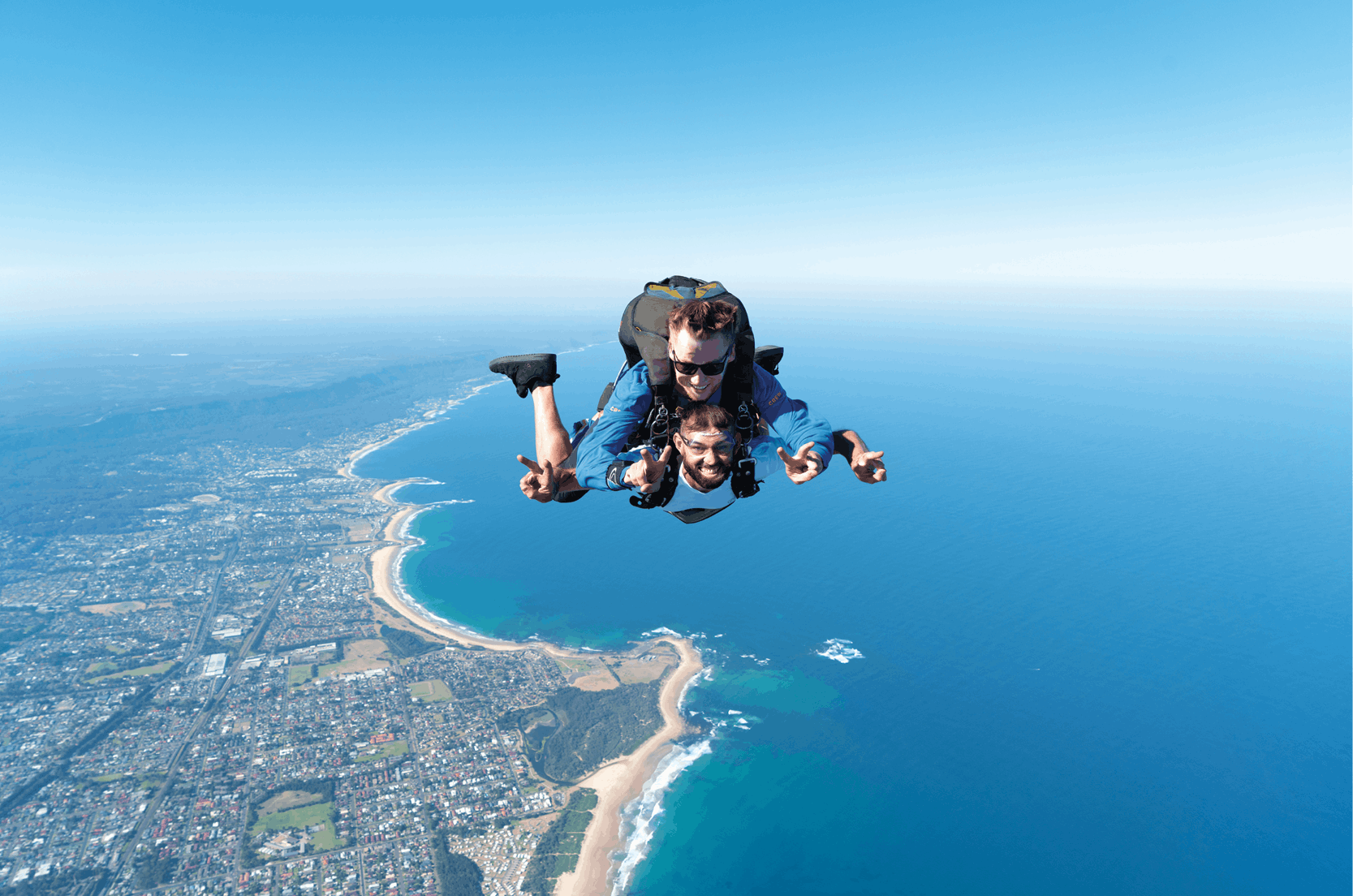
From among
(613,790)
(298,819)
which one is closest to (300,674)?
(298,819)

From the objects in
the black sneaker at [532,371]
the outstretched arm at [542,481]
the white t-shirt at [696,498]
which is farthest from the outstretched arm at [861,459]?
the black sneaker at [532,371]

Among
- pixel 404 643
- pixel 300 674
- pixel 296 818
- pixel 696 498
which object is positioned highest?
pixel 696 498

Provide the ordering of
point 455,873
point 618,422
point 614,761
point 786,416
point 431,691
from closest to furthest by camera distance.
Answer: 1. point 618,422
2. point 786,416
3. point 455,873
4. point 614,761
5. point 431,691

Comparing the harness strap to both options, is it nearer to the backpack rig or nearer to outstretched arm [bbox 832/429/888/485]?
the backpack rig

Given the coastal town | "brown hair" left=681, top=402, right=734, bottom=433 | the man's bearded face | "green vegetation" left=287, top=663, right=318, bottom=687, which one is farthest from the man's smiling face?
"green vegetation" left=287, top=663, right=318, bottom=687

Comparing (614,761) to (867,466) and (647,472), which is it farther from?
(647,472)

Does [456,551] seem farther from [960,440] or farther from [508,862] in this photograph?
[960,440]
